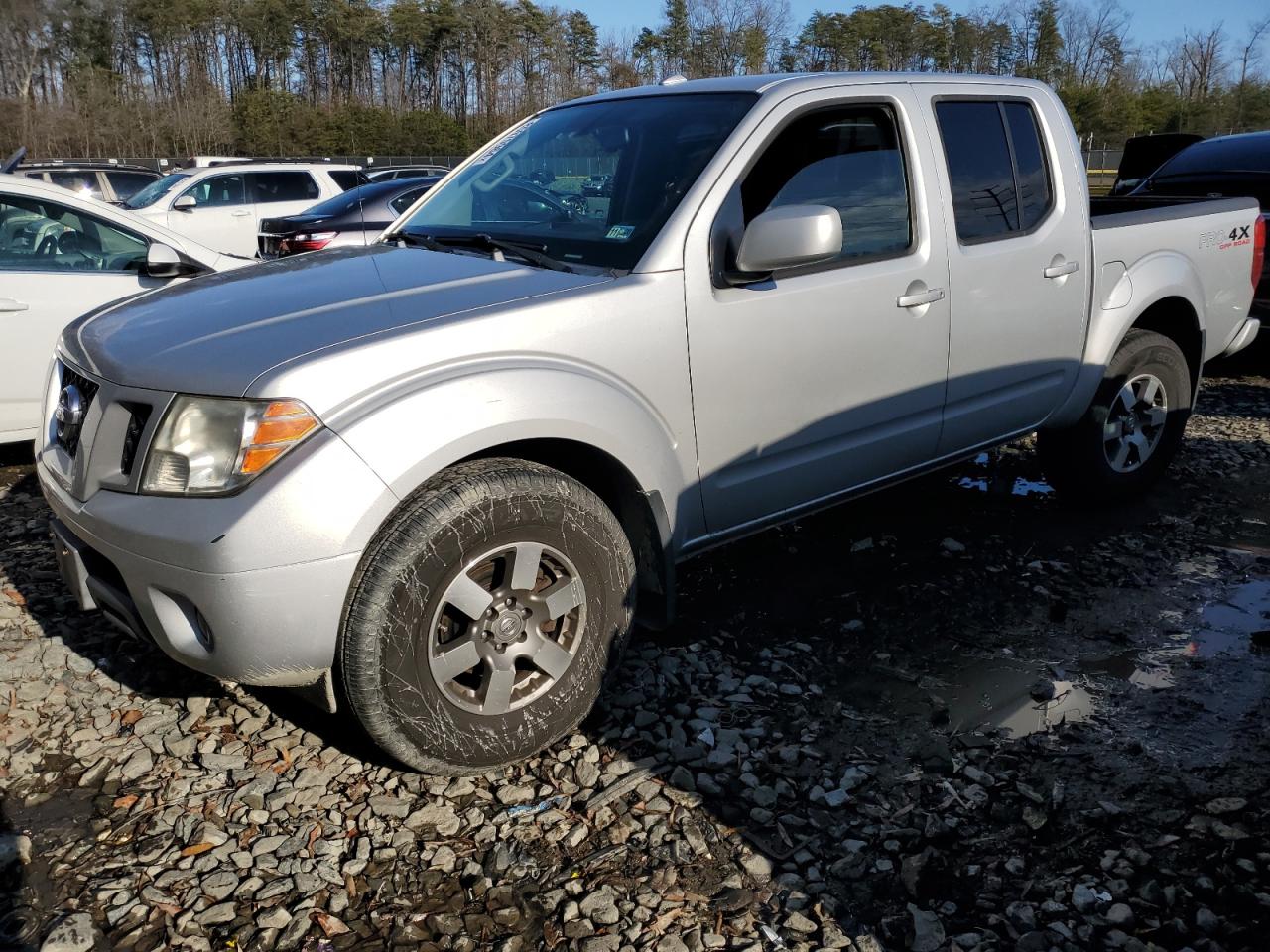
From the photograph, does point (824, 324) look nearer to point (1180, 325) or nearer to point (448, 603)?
point (448, 603)

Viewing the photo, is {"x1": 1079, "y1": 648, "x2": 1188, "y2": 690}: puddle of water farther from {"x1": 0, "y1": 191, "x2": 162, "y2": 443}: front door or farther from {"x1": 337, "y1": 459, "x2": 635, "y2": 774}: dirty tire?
{"x1": 0, "y1": 191, "x2": 162, "y2": 443}: front door

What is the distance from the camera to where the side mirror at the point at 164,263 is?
17.7 feet

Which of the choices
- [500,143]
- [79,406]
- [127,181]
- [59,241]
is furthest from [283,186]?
[79,406]

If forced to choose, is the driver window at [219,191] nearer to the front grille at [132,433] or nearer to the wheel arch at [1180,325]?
the wheel arch at [1180,325]

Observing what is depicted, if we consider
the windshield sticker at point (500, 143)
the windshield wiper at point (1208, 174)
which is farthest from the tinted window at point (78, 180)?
the windshield wiper at point (1208, 174)

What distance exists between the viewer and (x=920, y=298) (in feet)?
12.3

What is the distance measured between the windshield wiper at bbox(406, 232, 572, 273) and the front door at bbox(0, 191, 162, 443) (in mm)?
2701

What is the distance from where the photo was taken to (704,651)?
3744mm

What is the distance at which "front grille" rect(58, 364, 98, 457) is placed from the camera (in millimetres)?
2961

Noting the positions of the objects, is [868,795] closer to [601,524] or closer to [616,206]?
[601,524]

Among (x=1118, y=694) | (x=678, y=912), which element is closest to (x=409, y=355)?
(x=678, y=912)

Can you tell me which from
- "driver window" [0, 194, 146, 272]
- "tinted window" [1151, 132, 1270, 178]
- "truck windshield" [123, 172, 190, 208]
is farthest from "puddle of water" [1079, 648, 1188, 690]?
"truck windshield" [123, 172, 190, 208]

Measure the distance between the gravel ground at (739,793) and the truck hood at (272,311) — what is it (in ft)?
3.86

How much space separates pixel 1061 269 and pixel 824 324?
4.77ft
